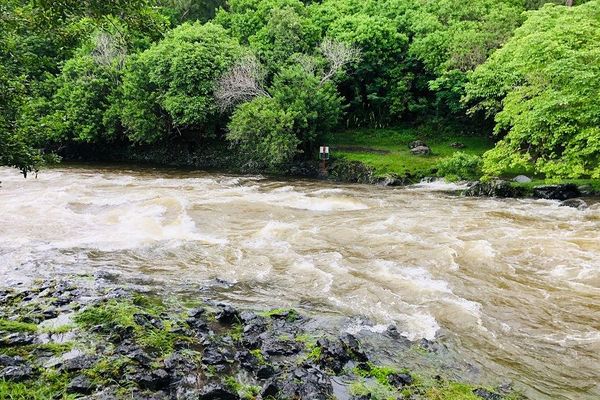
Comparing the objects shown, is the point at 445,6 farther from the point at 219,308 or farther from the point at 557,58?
the point at 219,308

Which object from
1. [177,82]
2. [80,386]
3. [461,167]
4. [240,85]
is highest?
[177,82]

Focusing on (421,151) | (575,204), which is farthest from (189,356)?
(421,151)

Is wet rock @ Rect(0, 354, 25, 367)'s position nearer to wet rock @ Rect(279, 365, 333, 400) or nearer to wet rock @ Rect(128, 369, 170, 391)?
wet rock @ Rect(128, 369, 170, 391)

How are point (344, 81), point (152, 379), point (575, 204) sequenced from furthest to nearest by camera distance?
point (344, 81) < point (575, 204) < point (152, 379)

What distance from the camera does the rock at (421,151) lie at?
3331 centimetres

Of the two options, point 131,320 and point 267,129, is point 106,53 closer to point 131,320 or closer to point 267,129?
point 267,129

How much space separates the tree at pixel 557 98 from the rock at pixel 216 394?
1864cm

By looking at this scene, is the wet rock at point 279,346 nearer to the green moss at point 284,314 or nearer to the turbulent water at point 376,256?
the green moss at point 284,314

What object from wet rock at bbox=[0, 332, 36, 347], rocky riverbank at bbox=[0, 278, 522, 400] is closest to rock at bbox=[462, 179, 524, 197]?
rocky riverbank at bbox=[0, 278, 522, 400]

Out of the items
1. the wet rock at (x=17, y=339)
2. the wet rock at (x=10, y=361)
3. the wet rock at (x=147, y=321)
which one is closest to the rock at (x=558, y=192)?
the wet rock at (x=147, y=321)

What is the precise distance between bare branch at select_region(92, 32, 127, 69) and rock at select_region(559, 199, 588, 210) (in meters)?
32.7

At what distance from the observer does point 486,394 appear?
6668 mm

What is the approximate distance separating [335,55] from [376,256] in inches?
956

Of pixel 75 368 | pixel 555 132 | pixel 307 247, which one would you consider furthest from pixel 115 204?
pixel 555 132
